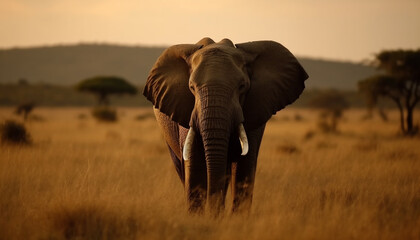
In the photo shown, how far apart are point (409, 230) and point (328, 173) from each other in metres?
5.47

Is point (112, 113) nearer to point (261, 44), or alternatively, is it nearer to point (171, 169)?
point (171, 169)

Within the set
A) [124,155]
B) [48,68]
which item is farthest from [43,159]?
[48,68]

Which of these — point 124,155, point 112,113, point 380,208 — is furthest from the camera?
point 112,113

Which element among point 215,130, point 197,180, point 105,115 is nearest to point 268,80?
point 215,130

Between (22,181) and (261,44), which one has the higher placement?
(261,44)

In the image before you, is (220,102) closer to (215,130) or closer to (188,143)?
(215,130)

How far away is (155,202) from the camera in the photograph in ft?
23.5

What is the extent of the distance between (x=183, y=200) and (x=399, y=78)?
18.7m

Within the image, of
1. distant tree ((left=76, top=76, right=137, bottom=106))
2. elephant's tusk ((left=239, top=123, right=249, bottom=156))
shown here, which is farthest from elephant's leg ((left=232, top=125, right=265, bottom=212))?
distant tree ((left=76, top=76, right=137, bottom=106))

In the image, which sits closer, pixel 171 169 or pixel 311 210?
pixel 311 210

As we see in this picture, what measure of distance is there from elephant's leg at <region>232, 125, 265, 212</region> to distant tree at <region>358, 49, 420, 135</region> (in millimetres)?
17612

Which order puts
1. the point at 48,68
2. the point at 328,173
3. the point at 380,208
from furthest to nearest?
the point at 48,68 < the point at 328,173 < the point at 380,208

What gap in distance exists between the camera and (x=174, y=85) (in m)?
6.85

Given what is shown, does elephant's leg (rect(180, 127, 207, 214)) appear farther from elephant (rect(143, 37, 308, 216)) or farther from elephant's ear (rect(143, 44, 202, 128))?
elephant's ear (rect(143, 44, 202, 128))
